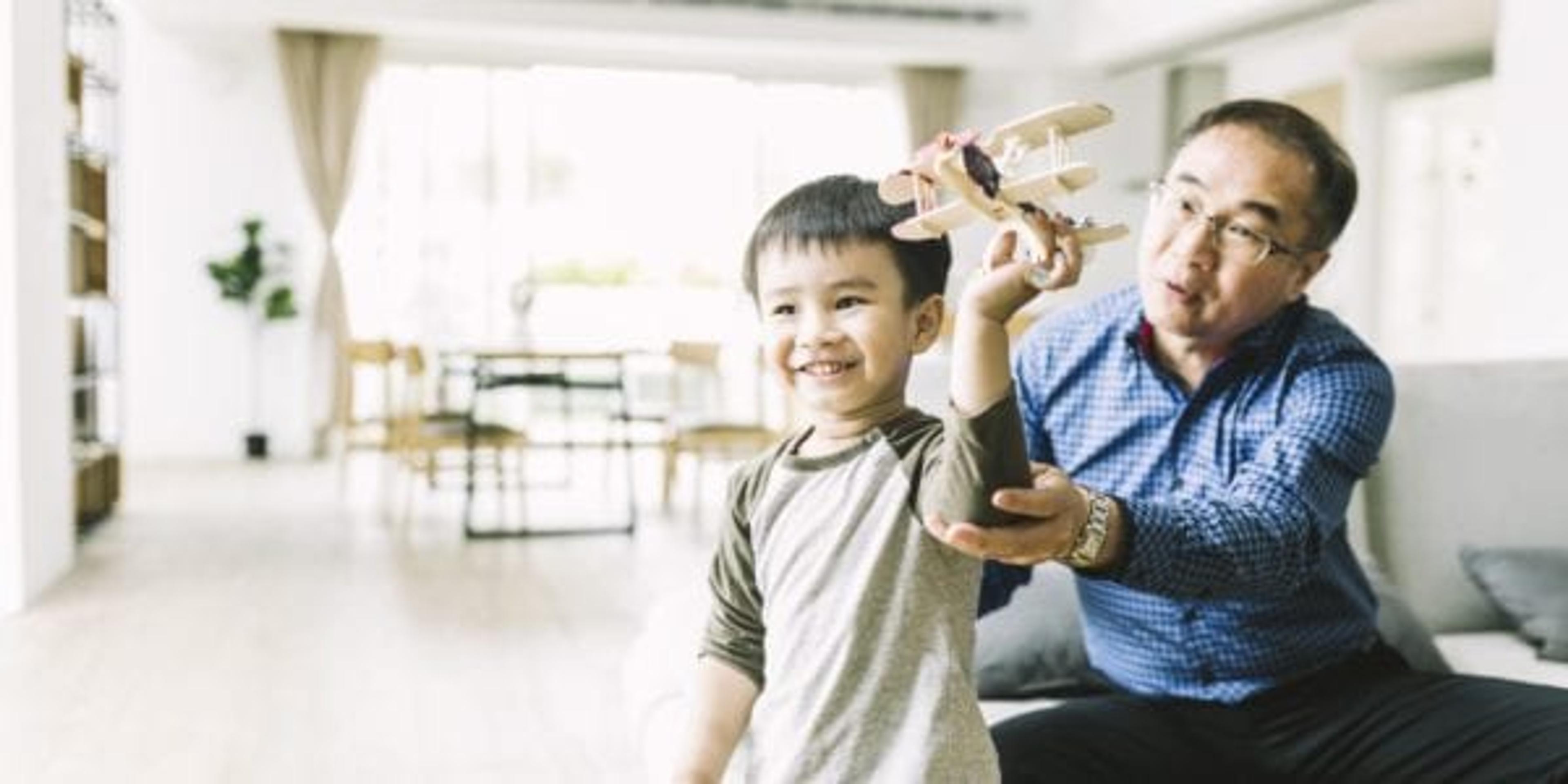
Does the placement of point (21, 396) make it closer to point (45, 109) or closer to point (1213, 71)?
point (45, 109)

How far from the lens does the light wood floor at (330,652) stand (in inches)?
114

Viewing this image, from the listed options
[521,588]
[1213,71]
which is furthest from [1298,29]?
[521,588]

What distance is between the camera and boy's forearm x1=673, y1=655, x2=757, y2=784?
116 cm

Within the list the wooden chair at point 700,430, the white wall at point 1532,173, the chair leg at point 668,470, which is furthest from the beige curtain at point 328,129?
the white wall at point 1532,173

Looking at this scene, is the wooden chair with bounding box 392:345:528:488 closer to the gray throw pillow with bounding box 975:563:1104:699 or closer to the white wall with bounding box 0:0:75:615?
the white wall with bounding box 0:0:75:615

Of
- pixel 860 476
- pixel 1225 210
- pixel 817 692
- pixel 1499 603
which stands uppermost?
pixel 1225 210

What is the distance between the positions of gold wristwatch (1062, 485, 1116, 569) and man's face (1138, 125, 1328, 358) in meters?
0.44

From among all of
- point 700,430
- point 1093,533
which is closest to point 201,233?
point 700,430

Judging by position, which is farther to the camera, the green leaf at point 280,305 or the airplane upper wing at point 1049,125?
the green leaf at point 280,305

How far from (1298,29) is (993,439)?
7.22 meters

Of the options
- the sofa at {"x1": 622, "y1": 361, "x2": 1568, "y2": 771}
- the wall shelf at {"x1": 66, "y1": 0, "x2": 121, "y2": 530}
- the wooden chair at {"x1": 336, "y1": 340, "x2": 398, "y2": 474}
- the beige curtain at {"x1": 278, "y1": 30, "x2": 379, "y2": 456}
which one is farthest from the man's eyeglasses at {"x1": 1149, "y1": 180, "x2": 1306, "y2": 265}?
the beige curtain at {"x1": 278, "y1": 30, "x2": 379, "y2": 456}

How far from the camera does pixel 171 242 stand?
27.8 feet

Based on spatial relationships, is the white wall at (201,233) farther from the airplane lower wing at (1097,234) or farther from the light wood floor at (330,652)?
the airplane lower wing at (1097,234)

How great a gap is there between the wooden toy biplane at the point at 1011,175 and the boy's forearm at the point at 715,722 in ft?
1.52
